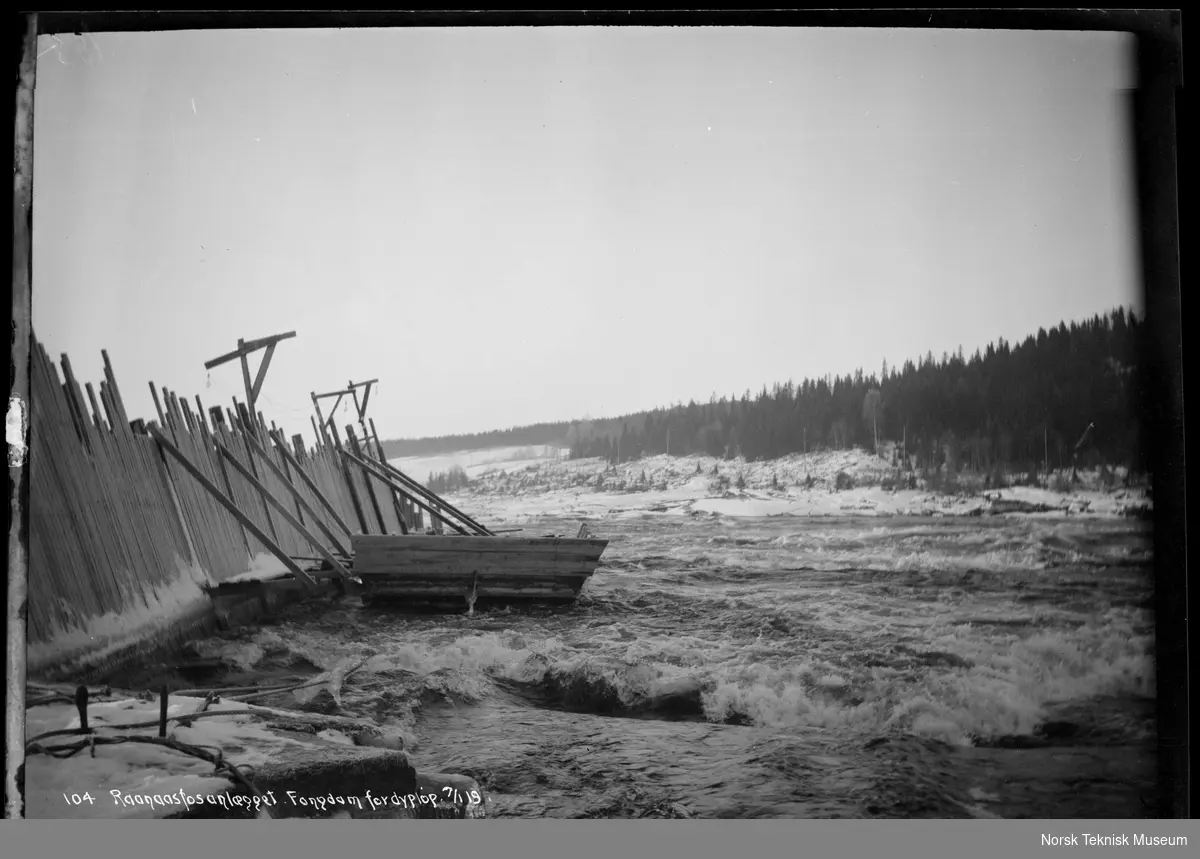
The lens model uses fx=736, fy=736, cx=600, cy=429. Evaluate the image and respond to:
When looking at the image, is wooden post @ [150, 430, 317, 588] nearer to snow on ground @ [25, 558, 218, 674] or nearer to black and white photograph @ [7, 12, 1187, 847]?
black and white photograph @ [7, 12, 1187, 847]

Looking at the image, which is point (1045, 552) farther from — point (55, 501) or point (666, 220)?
point (55, 501)

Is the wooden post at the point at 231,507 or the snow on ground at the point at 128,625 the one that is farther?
the wooden post at the point at 231,507

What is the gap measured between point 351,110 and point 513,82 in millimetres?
685

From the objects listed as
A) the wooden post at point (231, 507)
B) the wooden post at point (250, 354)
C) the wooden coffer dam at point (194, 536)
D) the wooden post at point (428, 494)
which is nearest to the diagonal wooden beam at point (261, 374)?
the wooden post at point (250, 354)

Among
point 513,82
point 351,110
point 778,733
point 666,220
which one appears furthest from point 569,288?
point 778,733

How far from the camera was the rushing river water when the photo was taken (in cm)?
266

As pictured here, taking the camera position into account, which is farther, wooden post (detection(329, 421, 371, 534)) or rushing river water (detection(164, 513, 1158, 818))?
wooden post (detection(329, 421, 371, 534))

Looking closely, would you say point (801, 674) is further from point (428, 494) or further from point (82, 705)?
point (82, 705)

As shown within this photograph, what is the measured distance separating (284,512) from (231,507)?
0.29 metres

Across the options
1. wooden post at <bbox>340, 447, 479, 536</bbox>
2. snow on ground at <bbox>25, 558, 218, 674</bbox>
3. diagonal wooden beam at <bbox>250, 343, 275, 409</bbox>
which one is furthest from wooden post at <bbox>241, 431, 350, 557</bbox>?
snow on ground at <bbox>25, 558, 218, 674</bbox>

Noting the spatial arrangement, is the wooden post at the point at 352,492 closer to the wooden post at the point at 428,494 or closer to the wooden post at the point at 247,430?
the wooden post at the point at 428,494

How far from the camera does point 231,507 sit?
3.30 m

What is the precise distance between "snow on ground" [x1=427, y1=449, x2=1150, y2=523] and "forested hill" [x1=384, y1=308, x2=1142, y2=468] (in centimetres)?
7

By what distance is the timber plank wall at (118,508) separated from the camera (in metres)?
2.77
